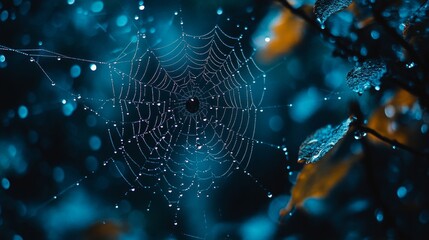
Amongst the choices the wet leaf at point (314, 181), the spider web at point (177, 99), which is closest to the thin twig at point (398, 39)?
the wet leaf at point (314, 181)

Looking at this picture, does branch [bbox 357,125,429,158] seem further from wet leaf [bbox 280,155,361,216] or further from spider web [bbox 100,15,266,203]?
spider web [bbox 100,15,266,203]

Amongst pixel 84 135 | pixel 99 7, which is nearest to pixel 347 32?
pixel 99 7

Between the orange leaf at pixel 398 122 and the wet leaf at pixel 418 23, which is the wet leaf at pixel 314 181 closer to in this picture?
the orange leaf at pixel 398 122

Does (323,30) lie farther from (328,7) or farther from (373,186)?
(373,186)

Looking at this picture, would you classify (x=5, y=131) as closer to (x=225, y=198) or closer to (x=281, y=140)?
(x=225, y=198)

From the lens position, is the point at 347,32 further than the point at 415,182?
No

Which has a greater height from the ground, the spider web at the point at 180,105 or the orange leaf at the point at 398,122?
the spider web at the point at 180,105

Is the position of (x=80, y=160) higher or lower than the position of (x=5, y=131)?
lower
